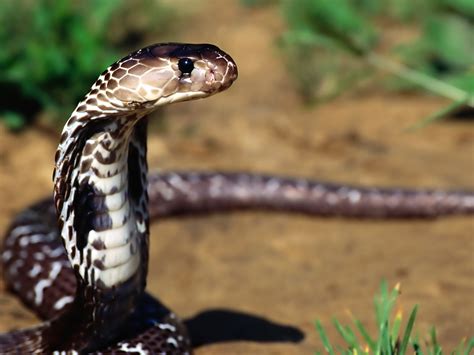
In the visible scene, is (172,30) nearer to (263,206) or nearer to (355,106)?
(355,106)

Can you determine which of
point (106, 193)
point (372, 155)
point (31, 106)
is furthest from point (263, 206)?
point (106, 193)

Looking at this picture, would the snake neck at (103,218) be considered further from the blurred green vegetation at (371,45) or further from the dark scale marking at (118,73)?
the blurred green vegetation at (371,45)

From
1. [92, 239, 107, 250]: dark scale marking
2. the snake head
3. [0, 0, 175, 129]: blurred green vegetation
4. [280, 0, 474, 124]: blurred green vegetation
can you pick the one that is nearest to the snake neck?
[92, 239, 107, 250]: dark scale marking

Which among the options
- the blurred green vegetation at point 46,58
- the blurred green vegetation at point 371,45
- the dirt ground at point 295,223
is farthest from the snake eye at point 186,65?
the blurred green vegetation at point 371,45

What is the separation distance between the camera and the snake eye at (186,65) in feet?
9.12

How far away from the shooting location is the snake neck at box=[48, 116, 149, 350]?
2.94 metres

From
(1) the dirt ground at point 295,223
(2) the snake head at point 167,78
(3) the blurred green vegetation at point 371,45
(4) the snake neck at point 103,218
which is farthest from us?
(3) the blurred green vegetation at point 371,45

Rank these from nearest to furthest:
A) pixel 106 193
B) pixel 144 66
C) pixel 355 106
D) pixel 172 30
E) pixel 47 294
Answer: pixel 144 66 < pixel 106 193 < pixel 47 294 < pixel 355 106 < pixel 172 30

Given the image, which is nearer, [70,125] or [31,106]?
[70,125]

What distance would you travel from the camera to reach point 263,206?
6.35m

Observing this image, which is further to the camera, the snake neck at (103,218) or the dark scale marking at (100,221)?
the dark scale marking at (100,221)

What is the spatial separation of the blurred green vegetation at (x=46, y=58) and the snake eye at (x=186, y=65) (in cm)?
415

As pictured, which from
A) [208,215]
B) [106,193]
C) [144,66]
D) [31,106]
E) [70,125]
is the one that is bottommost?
[208,215]

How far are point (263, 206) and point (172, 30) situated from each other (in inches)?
151
